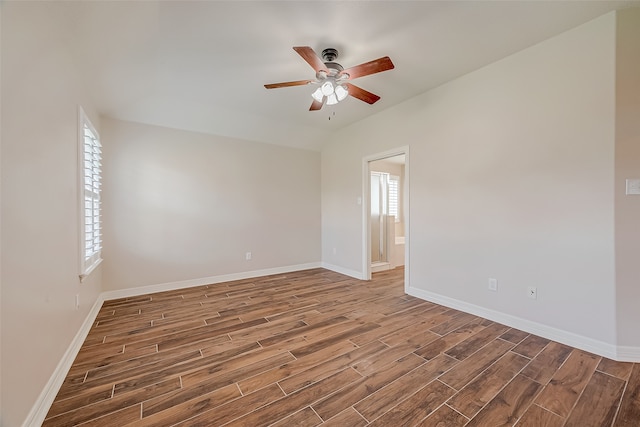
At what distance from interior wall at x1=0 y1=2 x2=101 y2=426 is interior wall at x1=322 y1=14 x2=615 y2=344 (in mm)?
3564

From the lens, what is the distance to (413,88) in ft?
10.3

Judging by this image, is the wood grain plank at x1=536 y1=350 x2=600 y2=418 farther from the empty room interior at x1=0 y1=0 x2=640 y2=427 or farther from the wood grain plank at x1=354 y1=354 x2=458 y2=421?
the wood grain plank at x1=354 y1=354 x2=458 y2=421

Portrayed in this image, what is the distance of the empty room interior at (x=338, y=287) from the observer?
4.89 feet

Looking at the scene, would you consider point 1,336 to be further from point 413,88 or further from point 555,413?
point 413,88

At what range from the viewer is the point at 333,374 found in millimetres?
1817

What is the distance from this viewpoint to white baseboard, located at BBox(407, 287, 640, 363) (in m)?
1.96

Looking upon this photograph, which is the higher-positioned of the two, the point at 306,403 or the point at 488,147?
the point at 488,147

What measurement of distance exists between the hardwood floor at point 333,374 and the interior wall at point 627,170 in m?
0.43

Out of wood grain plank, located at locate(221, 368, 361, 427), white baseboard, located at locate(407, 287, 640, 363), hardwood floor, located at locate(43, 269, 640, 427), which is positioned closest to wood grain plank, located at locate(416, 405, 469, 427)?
hardwood floor, located at locate(43, 269, 640, 427)

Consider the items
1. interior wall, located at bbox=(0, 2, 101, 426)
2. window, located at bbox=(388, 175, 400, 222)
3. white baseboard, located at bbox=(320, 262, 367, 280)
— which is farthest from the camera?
window, located at bbox=(388, 175, 400, 222)

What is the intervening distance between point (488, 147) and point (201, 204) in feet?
13.1

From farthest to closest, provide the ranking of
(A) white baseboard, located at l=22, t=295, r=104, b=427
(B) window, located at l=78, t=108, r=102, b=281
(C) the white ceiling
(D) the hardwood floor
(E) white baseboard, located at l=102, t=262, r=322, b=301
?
1. (E) white baseboard, located at l=102, t=262, r=322, b=301
2. (B) window, located at l=78, t=108, r=102, b=281
3. (C) the white ceiling
4. (D) the hardwood floor
5. (A) white baseboard, located at l=22, t=295, r=104, b=427

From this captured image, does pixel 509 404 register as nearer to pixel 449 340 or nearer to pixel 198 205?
pixel 449 340

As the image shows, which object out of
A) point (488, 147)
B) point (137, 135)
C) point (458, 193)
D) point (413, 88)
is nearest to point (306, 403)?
point (458, 193)
